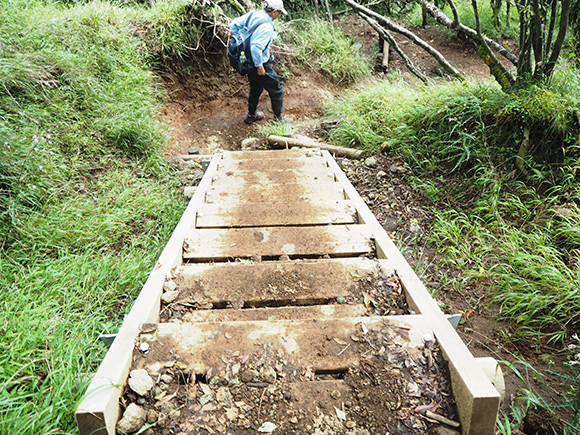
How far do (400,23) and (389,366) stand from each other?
1137 cm

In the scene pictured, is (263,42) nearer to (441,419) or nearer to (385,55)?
(385,55)

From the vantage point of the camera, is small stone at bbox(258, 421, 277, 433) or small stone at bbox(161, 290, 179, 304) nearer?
small stone at bbox(258, 421, 277, 433)

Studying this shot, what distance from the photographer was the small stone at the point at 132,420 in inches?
46.0

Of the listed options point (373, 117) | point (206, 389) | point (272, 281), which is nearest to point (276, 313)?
point (272, 281)

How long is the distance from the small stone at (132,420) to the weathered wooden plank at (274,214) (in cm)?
142

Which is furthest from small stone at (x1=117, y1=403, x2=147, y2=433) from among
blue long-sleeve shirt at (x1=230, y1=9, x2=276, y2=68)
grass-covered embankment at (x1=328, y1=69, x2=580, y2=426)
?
blue long-sleeve shirt at (x1=230, y1=9, x2=276, y2=68)

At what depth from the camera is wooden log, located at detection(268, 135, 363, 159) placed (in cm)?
454

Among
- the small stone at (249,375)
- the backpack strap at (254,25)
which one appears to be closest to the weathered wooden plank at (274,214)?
the small stone at (249,375)

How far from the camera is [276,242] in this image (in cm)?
225

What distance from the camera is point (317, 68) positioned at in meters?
7.64

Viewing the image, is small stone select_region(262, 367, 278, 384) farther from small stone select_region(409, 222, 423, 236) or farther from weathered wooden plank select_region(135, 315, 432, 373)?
small stone select_region(409, 222, 423, 236)

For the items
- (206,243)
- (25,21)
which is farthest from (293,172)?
(25,21)

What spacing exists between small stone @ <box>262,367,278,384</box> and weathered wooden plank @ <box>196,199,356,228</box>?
129cm

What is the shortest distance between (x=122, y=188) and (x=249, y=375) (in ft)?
9.47
